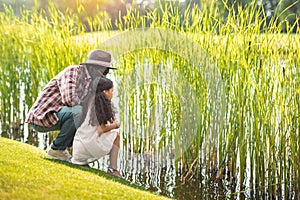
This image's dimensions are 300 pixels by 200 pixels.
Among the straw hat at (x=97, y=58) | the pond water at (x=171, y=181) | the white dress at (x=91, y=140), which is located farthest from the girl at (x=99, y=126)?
the pond water at (x=171, y=181)

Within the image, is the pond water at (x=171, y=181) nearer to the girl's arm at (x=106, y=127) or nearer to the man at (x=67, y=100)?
the girl's arm at (x=106, y=127)

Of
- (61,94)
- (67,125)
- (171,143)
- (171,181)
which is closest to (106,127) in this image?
(67,125)

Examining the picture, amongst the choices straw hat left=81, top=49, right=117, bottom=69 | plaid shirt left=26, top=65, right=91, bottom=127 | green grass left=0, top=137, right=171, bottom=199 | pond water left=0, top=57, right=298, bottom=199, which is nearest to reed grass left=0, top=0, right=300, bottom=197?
pond water left=0, top=57, right=298, bottom=199

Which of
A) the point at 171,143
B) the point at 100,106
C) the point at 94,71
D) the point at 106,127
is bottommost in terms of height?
the point at 171,143

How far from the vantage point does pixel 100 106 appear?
340 centimetres

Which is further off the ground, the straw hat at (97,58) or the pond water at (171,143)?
the straw hat at (97,58)

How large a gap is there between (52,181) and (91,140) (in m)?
0.75

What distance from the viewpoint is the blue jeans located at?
11.3 ft

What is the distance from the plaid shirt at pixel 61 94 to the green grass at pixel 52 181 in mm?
309

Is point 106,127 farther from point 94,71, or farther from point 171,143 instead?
point 171,143

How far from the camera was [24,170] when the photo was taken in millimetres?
2869

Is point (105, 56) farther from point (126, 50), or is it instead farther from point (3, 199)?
point (3, 199)

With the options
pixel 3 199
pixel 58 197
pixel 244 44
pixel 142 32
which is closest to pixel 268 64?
pixel 244 44

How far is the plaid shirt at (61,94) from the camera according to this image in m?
3.44
